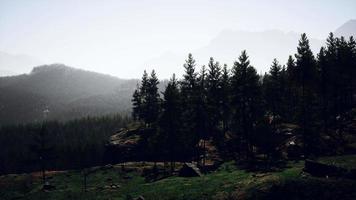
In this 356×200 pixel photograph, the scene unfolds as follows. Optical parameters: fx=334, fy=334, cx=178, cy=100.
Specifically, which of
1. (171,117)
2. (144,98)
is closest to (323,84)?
(171,117)

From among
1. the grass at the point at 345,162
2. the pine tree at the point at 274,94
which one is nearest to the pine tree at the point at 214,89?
the pine tree at the point at 274,94

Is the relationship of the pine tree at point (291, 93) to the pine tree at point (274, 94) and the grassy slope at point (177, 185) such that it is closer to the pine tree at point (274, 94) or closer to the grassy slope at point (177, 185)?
the pine tree at point (274, 94)

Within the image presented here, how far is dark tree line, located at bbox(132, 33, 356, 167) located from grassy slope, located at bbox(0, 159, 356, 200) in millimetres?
9008

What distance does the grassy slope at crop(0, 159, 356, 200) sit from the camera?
33.8 metres

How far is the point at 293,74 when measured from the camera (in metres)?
65.1

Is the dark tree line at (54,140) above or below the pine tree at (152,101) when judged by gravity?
below

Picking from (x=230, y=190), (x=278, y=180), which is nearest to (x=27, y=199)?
(x=230, y=190)

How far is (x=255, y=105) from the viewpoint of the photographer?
55.9 metres

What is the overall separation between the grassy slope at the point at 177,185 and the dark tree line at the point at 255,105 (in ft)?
29.6

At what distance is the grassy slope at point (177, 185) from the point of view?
33812 mm

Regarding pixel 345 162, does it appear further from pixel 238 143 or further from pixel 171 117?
pixel 171 117

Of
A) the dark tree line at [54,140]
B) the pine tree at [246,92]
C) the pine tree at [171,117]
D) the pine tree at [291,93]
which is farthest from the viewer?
the dark tree line at [54,140]

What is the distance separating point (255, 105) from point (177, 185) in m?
20.8

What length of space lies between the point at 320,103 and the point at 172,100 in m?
27.1
